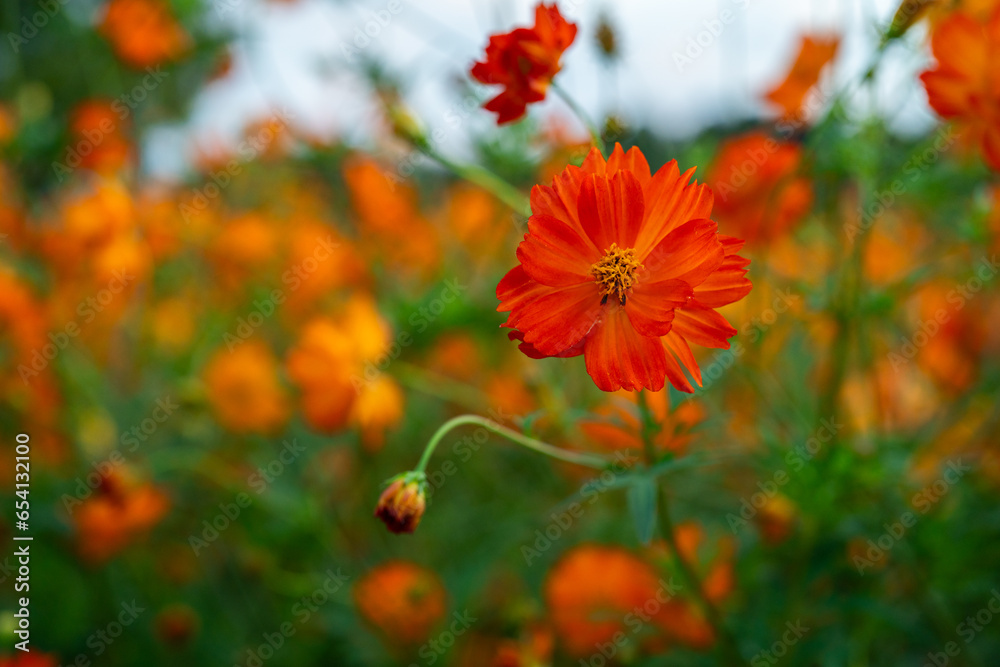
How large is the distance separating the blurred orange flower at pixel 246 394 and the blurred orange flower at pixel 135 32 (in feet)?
2.48

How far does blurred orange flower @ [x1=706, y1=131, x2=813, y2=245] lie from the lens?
102cm

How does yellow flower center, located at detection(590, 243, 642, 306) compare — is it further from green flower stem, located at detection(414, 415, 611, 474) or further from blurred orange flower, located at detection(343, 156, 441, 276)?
blurred orange flower, located at detection(343, 156, 441, 276)

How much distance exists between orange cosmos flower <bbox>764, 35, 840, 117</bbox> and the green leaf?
759 millimetres

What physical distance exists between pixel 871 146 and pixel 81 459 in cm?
158

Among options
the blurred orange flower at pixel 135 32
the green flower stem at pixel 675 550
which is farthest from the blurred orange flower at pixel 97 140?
the green flower stem at pixel 675 550

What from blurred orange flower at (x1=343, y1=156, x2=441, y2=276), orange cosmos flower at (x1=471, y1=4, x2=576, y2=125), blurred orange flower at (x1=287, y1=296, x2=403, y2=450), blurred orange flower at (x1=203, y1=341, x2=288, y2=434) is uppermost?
blurred orange flower at (x1=343, y1=156, x2=441, y2=276)

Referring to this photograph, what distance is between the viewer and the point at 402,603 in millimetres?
1018

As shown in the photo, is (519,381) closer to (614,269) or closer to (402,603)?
(402,603)

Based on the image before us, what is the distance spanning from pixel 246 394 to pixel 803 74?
1211 mm

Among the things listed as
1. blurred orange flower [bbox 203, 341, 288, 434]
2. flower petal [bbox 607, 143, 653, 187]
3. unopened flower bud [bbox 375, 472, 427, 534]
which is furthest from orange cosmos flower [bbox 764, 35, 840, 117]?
blurred orange flower [bbox 203, 341, 288, 434]

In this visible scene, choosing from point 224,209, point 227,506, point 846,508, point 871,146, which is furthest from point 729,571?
point 224,209

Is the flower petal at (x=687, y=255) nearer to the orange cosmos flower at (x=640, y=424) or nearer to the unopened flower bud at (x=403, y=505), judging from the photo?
the orange cosmos flower at (x=640, y=424)

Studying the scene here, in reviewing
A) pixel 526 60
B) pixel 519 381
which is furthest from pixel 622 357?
pixel 519 381

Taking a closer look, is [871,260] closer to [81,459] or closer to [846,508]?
[846,508]
